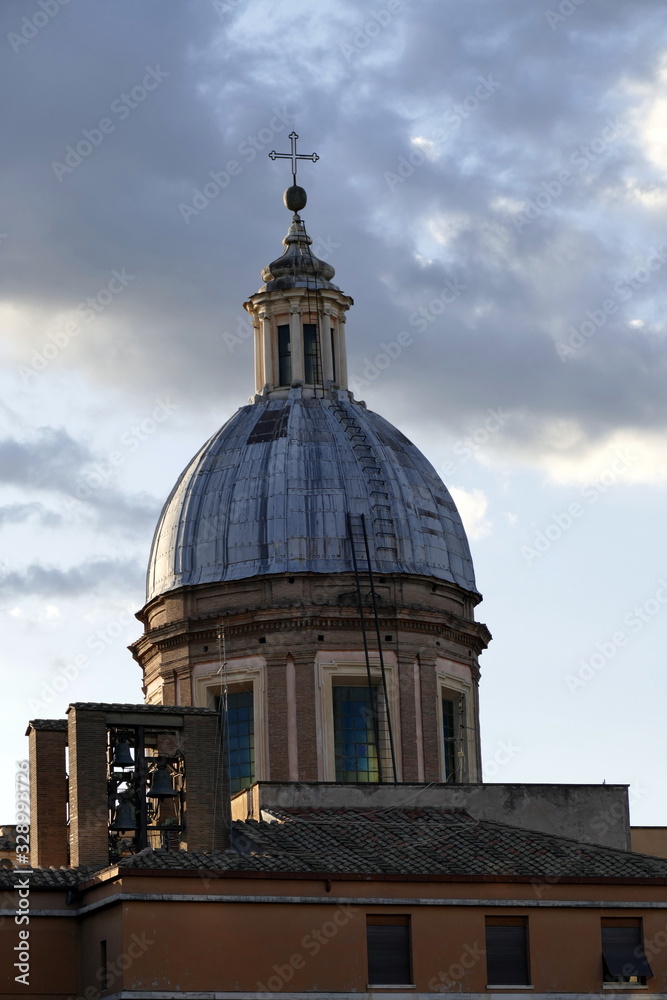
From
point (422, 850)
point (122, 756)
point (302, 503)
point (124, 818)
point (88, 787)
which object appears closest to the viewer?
point (422, 850)

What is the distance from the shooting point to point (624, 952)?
1762 inches

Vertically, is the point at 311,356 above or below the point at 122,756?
above

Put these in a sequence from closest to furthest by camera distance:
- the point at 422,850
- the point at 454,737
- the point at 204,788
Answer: the point at 422,850 → the point at 204,788 → the point at 454,737

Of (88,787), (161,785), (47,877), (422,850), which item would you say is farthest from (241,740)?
(47,877)

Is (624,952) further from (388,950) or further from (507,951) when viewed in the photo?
(388,950)

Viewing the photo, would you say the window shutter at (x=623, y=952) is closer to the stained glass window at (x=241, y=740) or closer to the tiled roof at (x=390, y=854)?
the tiled roof at (x=390, y=854)

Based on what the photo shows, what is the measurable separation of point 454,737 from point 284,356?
10.3m

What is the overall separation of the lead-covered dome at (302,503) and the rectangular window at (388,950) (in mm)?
15387

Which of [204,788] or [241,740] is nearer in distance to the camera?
[204,788]

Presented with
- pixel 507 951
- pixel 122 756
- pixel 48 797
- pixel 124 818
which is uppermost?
pixel 122 756

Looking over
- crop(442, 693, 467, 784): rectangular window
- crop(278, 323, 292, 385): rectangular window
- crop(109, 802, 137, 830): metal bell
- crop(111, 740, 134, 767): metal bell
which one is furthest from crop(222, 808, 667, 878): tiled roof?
crop(278, 323, 292, 385): rectangular window

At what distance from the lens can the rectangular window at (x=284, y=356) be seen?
62.0 meters

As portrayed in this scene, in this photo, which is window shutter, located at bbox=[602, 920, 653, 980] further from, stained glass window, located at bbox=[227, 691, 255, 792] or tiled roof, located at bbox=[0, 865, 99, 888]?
stained glass window, located at bbox=[227, 691, 255, 792]

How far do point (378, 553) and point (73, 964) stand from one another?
1749 centimetres
